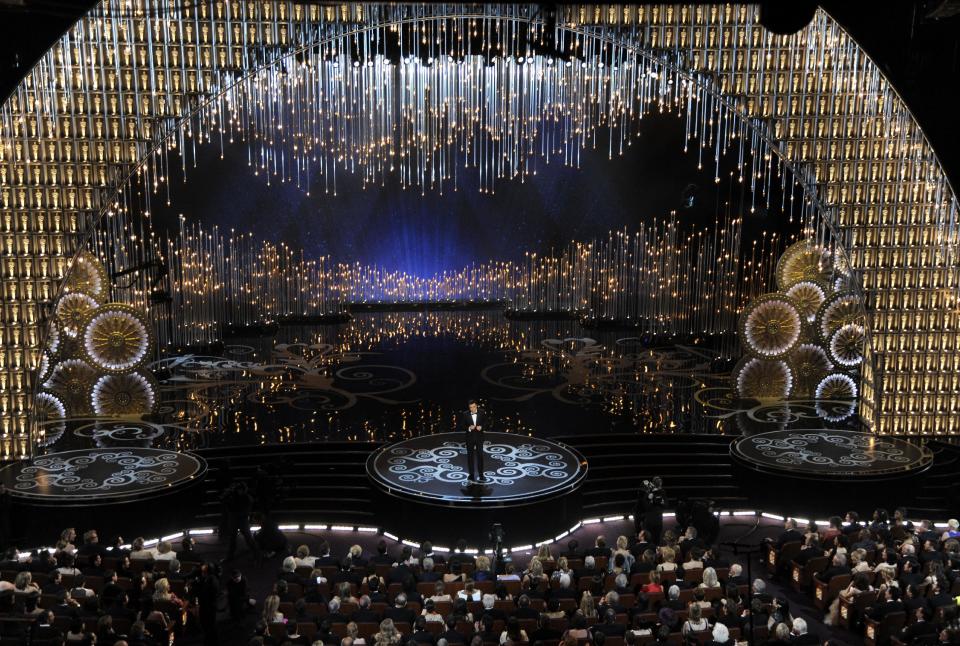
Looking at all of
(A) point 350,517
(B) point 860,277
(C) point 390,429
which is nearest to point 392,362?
(C) point 390,429

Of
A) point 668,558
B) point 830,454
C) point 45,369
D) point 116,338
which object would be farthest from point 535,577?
point 45,369

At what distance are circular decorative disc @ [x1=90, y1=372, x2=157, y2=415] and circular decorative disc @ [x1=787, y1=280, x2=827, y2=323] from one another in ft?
38.0

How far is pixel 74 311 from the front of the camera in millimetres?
16812

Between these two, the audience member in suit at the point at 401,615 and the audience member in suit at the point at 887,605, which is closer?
the audience member in suit at the point at 401,615

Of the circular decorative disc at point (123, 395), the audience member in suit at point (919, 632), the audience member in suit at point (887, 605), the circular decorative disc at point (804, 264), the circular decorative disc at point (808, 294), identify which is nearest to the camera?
the audience member in suit at point (919, 632)

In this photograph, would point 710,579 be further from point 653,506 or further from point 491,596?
point 653,506

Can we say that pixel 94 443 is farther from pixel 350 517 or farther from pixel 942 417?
pixel 942 417

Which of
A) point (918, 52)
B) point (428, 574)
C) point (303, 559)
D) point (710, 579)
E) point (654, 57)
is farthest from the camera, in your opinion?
point (654, 57)

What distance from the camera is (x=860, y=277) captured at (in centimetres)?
1656

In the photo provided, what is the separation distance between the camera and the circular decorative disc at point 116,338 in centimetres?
1661

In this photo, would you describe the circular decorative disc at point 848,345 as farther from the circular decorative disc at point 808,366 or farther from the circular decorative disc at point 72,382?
the circular decorative disc at point 72,382

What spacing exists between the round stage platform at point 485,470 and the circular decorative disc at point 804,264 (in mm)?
6352

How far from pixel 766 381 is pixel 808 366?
854 mm

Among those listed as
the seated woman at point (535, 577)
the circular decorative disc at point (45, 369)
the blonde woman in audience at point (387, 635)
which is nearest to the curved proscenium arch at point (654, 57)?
the circular decorative disc at point (45, 369)
